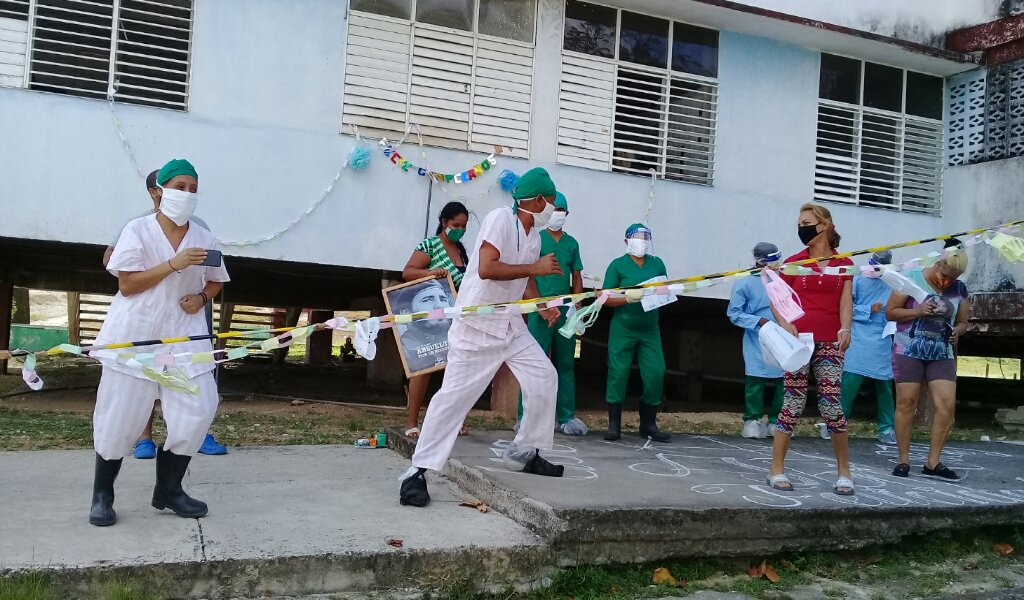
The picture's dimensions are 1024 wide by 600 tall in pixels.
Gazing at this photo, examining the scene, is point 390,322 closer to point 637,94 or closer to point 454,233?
point 454,233

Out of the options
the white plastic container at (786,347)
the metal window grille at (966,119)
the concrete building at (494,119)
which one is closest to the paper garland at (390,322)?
the white plastic container at (786,347)

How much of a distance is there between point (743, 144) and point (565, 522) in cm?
726

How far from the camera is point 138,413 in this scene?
3.88 metres

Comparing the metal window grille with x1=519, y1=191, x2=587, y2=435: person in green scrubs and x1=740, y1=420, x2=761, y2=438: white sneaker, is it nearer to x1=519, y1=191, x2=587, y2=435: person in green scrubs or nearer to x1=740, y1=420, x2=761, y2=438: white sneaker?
x1=740, y1=420, x2=761, y2=438: white sneaker

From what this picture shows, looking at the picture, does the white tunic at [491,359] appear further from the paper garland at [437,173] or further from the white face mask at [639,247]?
the paper garland at [437,173]

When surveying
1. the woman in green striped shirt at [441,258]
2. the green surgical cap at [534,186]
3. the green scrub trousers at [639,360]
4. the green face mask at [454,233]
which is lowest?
the green scrub trousers at [639,360]

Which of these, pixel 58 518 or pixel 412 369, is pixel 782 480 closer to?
pixel 412 369

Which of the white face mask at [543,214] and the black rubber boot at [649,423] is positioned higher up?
the white face mask at [543,214]

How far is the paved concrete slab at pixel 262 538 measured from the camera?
11.0 feet

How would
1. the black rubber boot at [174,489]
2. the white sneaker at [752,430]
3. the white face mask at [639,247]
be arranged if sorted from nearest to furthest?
the black rubber boot at [174,489] < the white face mask at [639,247] < the white sneaker at [752,430]

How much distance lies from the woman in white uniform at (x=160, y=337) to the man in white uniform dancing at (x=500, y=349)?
1.12 metres

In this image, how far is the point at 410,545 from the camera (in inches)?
145

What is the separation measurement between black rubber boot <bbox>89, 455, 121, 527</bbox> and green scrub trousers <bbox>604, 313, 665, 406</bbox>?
3731 millimetres

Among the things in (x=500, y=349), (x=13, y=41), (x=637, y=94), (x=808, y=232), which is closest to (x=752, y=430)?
(x=808, y=232)
